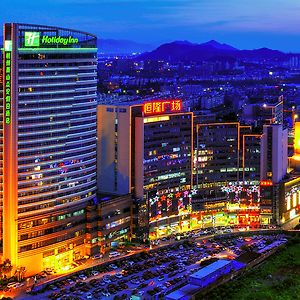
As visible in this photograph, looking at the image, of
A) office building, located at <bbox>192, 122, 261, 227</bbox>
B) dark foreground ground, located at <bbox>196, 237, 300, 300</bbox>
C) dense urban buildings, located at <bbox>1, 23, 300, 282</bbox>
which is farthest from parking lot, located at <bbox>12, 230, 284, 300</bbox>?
office building, located at <bbox>192, 122, 261, 227</bbox>

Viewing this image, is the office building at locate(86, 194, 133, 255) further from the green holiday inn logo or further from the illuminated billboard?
the green holiday inn logo

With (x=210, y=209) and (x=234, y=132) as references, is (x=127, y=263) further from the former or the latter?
(x=234, y=132)

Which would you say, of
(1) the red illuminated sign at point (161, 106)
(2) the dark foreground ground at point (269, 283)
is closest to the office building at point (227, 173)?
(1) the red illuminated sign at point (161, 106)

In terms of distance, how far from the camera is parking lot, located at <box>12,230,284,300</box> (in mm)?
30594

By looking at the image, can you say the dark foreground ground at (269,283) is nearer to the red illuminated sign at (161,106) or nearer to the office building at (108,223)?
the office building at (108,223)

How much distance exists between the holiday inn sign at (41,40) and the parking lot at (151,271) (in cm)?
1164

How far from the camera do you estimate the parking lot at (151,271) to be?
3059cm

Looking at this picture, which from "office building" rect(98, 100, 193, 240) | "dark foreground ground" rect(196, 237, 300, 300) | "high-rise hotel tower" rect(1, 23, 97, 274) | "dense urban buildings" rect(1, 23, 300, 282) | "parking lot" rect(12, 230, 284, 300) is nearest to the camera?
"dark foreground ground" rect(196, 237, 300, 300)

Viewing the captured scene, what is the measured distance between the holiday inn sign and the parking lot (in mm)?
11636

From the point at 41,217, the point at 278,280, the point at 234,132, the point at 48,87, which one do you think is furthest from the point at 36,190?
the point at 234,132

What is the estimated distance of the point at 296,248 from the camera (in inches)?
1495

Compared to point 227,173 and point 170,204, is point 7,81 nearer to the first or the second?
point 170,204

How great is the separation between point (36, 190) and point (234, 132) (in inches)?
620

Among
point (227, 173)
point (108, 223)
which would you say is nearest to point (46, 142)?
point (108, 223)
